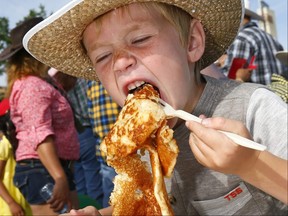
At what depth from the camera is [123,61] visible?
4.83ft

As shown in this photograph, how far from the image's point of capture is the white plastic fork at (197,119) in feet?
3.19

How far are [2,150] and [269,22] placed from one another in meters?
8.66

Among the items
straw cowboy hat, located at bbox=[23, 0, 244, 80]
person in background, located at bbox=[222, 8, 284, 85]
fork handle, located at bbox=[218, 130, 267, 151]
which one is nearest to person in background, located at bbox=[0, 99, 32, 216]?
straw cowboy hat, located at bbox=[23, 0, 244, 80]

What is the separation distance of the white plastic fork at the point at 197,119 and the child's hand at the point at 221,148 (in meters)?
0.02

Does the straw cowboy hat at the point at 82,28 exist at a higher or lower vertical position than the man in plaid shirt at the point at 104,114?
higher

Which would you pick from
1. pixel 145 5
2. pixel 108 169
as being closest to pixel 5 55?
pixel 108 169

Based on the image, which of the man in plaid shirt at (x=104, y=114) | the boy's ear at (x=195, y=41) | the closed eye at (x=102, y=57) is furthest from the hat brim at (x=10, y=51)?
the boy's ear at (x=195, y=41)

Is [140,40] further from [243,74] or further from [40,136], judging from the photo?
[243,74]

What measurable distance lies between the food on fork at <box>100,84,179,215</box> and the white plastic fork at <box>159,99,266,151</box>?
35mm

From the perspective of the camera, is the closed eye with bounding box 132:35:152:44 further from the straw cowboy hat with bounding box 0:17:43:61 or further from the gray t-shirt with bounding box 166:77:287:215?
the straw cowboy hat with bounding box 0:17:43:61

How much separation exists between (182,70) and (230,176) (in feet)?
1.51

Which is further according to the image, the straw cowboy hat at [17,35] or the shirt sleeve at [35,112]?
the straw cowboy hat at [17,35]

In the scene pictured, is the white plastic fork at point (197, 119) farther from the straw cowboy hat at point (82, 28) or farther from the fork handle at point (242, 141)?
the straw cowboy hat at point (82, 28)

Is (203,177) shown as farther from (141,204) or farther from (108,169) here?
(108,169)
